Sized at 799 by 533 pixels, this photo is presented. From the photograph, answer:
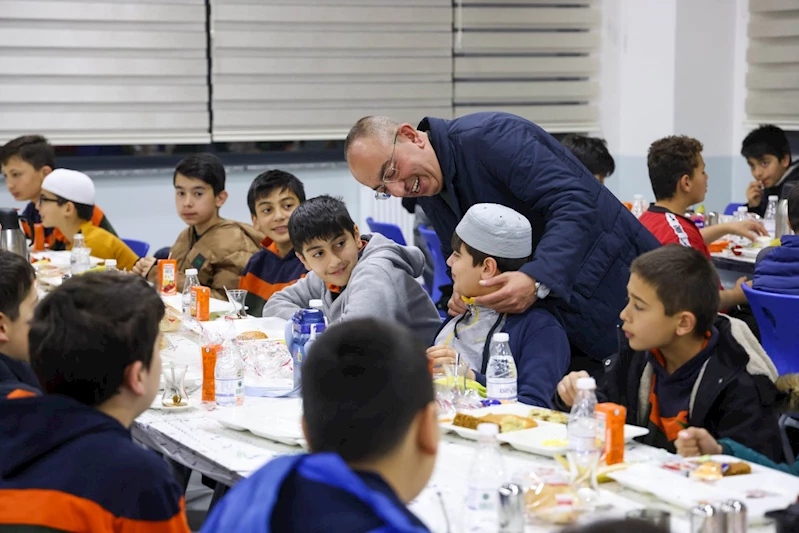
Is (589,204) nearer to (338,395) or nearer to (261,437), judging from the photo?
(261,437)

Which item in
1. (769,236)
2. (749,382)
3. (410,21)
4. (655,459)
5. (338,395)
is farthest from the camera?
(410,21)

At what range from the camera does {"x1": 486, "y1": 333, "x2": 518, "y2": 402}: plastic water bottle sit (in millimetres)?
2859

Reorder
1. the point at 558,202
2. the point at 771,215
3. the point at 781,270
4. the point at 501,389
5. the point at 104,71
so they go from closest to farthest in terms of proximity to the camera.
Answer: the point at 501,389 < the point at 558,202 < the point at 781,270 < the point at 771,215 < the point at 104,71

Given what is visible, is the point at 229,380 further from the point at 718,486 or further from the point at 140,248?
the point at 140,248

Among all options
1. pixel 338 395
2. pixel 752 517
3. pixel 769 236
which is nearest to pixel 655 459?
pixel 752 517

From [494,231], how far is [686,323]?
0.77 metres

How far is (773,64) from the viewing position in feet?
26.7

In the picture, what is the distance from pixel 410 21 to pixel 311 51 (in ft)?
2.71

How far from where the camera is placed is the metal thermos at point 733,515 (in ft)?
5.61

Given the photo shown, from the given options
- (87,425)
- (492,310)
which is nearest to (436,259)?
(492,310)

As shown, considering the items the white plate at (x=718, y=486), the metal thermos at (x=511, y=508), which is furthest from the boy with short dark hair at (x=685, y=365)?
the metal thermos at (x=511, y=508)

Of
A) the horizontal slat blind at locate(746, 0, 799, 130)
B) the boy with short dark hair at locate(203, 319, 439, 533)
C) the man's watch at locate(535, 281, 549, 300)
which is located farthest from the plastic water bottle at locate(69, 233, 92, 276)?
the horizontal slat blind at locate(746, 0, 799, 130)

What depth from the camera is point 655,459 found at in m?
2.32

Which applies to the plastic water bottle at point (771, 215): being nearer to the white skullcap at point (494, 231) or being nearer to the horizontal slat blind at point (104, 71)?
the white skullcap at point (494, 231)
